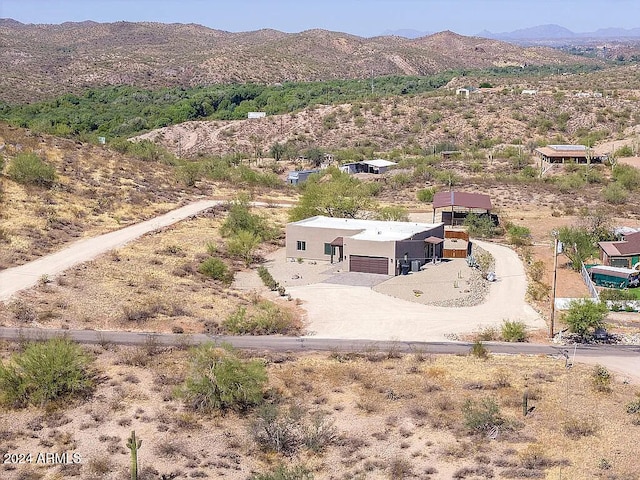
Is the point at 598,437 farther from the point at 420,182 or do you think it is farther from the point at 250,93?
the point at 250,93

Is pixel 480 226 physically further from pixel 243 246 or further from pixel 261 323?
pixel 261 323

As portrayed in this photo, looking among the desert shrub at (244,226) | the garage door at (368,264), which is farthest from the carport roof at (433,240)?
the desert shrub at (244,226)

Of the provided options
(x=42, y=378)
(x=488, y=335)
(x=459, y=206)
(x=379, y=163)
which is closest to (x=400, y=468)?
(x=42, y=378)

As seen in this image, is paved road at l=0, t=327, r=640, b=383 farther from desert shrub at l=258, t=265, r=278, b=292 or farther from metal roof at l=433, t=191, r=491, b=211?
metal roof at l=433, t=191, r=491, b=211

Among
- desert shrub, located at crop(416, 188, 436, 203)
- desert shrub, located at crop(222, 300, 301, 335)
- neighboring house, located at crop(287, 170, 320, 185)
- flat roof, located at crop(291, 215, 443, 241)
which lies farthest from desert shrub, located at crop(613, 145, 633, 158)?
desert shrub, located at crop(222, 300, 301, 335)

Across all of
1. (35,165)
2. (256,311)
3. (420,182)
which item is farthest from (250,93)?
(256,311)

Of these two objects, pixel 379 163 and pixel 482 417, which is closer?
pixel 482 417
